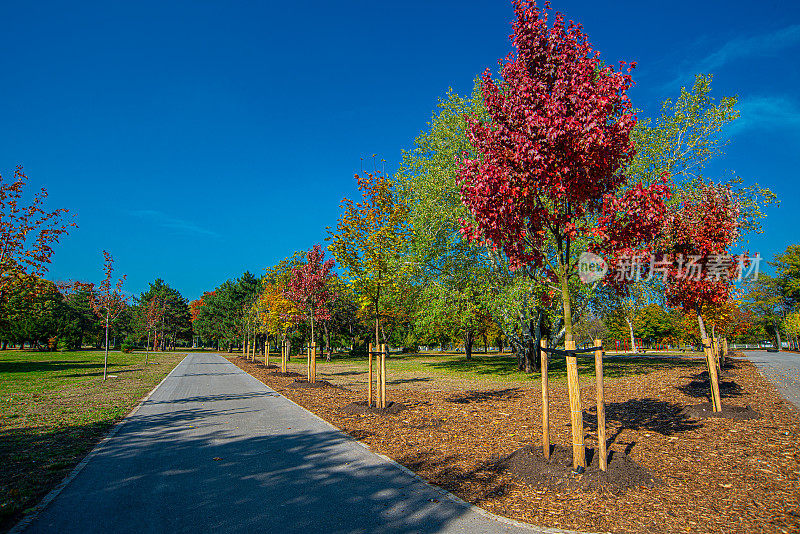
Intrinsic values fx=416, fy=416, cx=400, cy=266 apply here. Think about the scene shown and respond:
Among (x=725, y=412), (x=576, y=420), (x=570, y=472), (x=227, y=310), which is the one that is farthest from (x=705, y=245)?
(x=227, y=310)

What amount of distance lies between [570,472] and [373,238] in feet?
24.7

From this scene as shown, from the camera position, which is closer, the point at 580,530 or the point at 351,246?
the point at 580,530

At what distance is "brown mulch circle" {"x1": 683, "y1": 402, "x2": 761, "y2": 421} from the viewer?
7.62 metres

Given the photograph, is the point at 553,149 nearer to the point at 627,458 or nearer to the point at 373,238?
the point at 627,458

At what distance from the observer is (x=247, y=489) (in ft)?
15.3

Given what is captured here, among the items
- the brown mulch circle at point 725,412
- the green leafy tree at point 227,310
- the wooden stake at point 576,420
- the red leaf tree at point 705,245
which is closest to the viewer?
the wooden stake at point 576,420

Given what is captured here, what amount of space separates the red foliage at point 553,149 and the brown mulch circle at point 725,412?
15.9 ft

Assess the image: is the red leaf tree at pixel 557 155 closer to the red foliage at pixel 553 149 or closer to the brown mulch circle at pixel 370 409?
→ the red foliage at pixel 553 149

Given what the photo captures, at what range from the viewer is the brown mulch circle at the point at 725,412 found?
25.0 feet

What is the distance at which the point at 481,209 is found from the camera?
5406mm

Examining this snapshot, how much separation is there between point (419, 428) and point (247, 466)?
341 centimetres

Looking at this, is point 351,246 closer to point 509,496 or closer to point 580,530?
point 509,496

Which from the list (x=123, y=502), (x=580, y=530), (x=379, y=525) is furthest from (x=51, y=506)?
(x=580, y=530)

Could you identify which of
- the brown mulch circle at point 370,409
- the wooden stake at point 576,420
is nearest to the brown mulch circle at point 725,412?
the wooden stake at point 576,420
